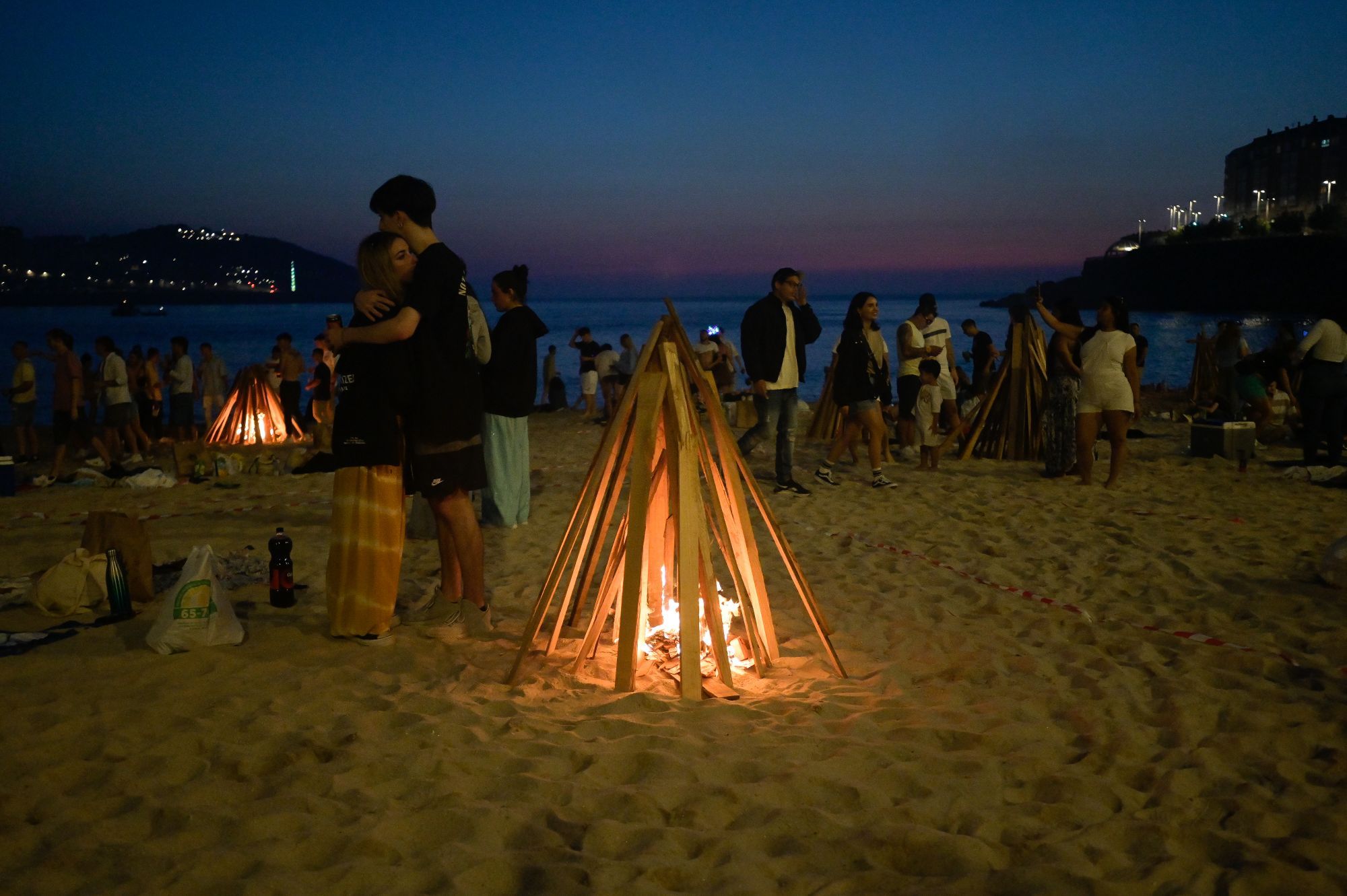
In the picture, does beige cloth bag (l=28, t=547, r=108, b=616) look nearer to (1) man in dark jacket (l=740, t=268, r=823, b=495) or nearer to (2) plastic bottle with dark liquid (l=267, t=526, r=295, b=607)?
(2) plastic bottle with dark liquid (l=267, t=526, r=295, b=607)

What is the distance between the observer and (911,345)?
985 centimetres

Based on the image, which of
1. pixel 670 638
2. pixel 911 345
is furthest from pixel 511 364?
pixel 911 345

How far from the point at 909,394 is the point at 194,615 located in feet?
26.5

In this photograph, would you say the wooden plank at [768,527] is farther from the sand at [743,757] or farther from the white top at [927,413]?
the white top at [927,413]

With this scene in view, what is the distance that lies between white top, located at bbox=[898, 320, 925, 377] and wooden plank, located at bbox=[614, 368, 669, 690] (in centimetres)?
624

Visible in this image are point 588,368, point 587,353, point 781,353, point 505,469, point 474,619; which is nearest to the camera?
point 474,619

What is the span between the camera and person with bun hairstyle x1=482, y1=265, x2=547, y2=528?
6.48 meters

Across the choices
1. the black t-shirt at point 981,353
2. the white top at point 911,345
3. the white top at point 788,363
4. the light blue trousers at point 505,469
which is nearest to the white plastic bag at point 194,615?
the light blue trousers at point 505,469

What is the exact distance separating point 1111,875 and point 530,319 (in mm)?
5018

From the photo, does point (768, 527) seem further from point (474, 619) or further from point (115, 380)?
point (115, 380)

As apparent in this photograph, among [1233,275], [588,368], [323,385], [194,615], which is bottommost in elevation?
[194,615]

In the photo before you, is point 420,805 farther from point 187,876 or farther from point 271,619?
point 271,619

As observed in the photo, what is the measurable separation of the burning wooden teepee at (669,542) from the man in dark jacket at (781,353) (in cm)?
394

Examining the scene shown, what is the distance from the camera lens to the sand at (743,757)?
2531 millimetres
